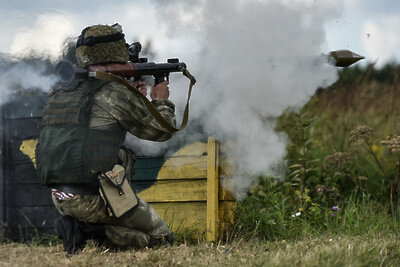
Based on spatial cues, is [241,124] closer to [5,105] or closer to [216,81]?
[216,81]

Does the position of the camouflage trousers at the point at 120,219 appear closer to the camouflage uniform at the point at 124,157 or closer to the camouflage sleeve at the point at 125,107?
the camouflage uniform at the point at 124,157

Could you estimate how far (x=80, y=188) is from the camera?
3693mm

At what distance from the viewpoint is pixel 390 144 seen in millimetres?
5035

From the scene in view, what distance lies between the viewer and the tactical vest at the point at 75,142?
3574mm

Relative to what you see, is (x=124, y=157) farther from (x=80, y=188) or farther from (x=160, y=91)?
(x=160, y=91)

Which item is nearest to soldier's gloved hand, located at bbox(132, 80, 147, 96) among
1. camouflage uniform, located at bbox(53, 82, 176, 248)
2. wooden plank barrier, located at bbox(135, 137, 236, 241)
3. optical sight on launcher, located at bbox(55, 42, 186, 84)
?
optical sight on launcher, located at bbox(55, 42, 186, 84)

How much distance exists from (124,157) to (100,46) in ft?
2.80

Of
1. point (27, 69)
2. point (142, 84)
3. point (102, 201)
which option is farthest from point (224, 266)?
point (27, 69)

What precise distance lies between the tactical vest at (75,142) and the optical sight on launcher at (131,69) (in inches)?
4.6

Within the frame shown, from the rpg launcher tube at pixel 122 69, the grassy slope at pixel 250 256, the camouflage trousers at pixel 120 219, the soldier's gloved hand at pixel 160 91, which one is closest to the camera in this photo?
the grassy slope at pixel 250 256

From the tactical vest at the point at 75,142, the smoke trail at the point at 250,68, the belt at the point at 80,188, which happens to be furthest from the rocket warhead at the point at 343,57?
the belt at the point at 80,188

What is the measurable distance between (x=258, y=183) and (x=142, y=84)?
2218 mm

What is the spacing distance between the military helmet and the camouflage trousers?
0.99 m

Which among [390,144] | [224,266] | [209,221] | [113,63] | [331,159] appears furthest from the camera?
[331,159]
